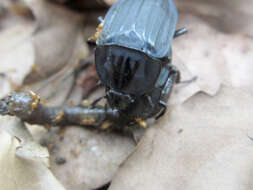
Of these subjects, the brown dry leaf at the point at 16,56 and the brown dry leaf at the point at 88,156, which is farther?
the brown dry leaf at the point at 16,56

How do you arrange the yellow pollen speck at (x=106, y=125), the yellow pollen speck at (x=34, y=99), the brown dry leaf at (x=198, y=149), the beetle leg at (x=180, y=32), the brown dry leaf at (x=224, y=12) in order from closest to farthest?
the brown dry leaf at (x=198, y=149) < the yellow pollen speck at (x=34, y=99) < the yellow pollen speck at (x=106, y=125) < the beetle leg at (x=180, y=32) < the brown dry leaf at (x=224, y=12)

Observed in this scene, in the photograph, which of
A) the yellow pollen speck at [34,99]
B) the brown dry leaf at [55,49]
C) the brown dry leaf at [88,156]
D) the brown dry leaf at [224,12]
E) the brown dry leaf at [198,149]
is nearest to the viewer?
the brown dry leaf at [198,149]

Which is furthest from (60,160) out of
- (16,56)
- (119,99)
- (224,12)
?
(224,12)

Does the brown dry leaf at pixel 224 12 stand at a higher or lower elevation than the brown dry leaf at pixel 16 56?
lower

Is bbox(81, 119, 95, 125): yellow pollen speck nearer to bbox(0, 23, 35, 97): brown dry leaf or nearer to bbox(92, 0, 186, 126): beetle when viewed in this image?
bbox(92, 0, 186, 126): beetle

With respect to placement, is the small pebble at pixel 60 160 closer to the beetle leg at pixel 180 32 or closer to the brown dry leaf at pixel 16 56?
the brown dry leaf at pixel 16 56

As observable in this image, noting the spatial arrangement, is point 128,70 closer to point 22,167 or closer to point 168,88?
point 168,88

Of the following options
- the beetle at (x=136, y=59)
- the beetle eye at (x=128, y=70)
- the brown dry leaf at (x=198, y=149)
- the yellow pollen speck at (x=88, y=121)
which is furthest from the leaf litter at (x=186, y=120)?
the beetle eye at (x=128, y=70)
